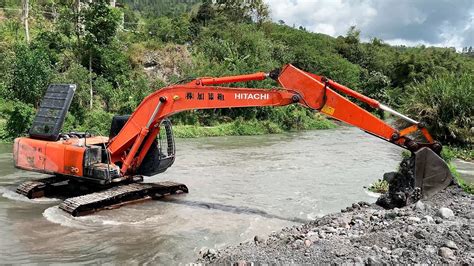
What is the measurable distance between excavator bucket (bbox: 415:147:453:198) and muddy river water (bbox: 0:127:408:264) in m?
3.00

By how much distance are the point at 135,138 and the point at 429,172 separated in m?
6.63

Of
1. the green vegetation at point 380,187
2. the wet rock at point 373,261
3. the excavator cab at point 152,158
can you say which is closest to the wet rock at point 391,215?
the wet rock at point 373,261

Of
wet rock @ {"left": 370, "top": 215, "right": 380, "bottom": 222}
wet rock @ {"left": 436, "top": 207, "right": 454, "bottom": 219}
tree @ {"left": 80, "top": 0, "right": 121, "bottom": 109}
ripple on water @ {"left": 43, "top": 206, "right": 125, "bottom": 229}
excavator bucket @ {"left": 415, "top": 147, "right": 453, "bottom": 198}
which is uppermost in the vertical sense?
tree @ {"left": 80, "top": 0, "right": 121, "bottom": 109}

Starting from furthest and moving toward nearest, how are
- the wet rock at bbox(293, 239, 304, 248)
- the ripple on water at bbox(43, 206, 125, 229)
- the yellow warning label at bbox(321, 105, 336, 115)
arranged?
1. the ripple on water at bbox(43, 206, 125, 229)
2. the yellow warning label at bbox(321, 105, 336, 115)
3. the wet rock at bbox(293, 239, 304, 248)

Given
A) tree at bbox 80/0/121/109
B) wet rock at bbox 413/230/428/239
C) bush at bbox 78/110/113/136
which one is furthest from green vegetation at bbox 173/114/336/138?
wet rock at bbox 413/230/428/239

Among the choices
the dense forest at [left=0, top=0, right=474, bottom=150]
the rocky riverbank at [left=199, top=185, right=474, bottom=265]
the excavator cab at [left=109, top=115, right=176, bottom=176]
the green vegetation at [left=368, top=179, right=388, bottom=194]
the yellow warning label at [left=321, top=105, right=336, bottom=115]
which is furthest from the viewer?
the dense forest at [left=0, top=0, right=474, bottom=150]

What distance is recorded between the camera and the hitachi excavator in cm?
935

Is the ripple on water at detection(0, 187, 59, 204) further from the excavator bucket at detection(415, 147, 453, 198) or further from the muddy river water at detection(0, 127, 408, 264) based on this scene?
the excavator bucket at detection(415, 147, 453, 198)

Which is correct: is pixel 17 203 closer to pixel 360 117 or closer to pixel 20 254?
pixel 20 254

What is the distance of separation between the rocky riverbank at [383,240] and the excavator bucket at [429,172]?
0.24m

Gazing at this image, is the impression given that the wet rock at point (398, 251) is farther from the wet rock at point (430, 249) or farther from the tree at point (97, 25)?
the tree at point (97, 25)

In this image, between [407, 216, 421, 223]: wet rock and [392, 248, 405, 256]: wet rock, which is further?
[407, 216, 421, 223]: wet rock

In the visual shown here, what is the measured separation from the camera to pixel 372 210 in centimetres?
895

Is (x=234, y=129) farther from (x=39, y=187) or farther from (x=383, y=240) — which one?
(x=383, y=240)
